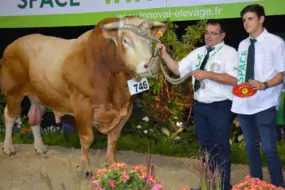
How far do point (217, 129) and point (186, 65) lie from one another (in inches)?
25.8

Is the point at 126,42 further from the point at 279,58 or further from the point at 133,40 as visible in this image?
the point at 279,58

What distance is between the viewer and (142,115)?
6910 millimetres

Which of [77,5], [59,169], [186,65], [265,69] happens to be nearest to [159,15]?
[77,5]

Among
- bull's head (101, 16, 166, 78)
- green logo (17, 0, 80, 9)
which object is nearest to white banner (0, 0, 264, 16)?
green logo (17, 0, 80, 9)

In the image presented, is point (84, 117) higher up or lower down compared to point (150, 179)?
higher up

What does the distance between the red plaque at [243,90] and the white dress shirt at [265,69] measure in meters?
0.11

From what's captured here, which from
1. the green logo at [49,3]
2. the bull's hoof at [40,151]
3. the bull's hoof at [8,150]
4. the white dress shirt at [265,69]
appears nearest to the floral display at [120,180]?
the white dress shirt at [265,69]

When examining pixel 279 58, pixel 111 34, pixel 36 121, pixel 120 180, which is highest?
pixel 111 34

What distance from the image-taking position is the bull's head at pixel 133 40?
408cm

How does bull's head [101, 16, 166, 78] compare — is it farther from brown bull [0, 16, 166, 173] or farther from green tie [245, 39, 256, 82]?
green tie [245, 39, 256, 82]

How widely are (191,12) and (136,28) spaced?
2.01 m

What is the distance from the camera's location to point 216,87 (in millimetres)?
3910

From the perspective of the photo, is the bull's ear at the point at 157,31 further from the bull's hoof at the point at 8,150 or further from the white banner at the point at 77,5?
the bull's hoof at the point at 8,150

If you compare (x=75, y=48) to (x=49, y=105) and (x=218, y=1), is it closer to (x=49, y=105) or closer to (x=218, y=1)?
(x=49, y=105)
